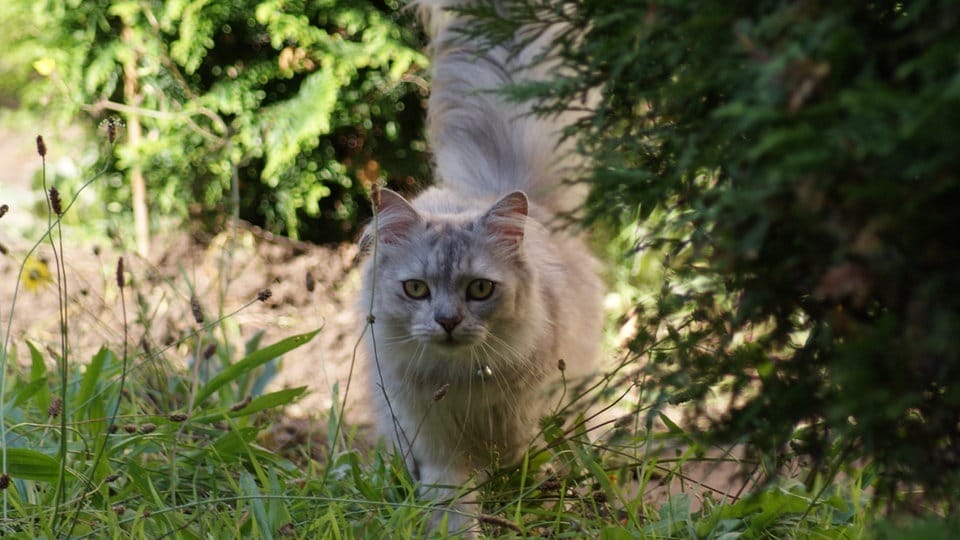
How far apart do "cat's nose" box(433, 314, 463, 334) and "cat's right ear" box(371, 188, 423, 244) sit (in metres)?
0.37

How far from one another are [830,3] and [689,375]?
2.40 feet

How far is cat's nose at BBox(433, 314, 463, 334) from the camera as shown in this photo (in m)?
2.73

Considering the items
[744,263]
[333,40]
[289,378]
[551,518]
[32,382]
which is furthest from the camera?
[333,40]

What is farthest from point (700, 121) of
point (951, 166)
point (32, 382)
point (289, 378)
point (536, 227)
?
point (289, 378)

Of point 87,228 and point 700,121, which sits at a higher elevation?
point 700,121

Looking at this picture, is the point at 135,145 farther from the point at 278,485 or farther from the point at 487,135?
the point at 278,485

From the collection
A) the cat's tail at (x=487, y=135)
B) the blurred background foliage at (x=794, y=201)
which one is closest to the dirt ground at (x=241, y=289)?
the cat's tail at (x=487, y=135)

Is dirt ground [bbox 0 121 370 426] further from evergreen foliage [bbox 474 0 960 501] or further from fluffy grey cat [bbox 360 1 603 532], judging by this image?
evergreen foliage [bbox 474 0 960 501]

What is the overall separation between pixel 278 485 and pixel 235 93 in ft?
9.79

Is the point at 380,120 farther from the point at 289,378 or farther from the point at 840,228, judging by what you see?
the point at 840,228

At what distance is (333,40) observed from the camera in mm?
4957

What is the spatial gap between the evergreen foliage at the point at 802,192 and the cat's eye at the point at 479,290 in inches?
39.5

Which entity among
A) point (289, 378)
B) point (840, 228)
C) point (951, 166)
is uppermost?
point (951, 166)

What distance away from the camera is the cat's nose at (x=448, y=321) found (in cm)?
273
